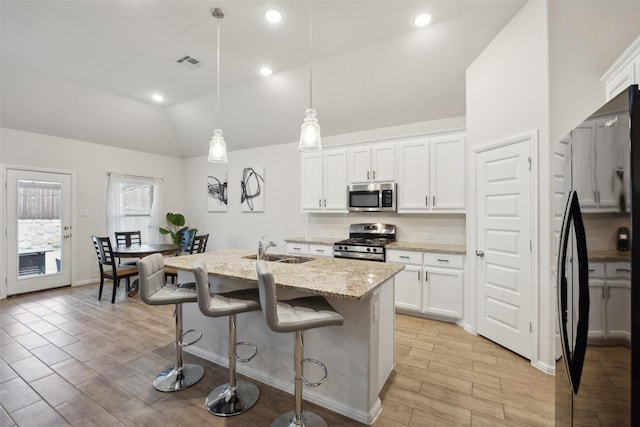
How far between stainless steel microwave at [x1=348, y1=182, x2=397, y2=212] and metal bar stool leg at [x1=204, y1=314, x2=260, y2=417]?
2.63m

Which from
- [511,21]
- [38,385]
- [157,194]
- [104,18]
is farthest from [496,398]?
[157,194]

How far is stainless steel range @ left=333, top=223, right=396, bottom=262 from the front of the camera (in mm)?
3750

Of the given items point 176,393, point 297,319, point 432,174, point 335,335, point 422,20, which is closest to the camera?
point 297,319

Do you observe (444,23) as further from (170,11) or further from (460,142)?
(170,11)

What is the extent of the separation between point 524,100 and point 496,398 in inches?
97.0

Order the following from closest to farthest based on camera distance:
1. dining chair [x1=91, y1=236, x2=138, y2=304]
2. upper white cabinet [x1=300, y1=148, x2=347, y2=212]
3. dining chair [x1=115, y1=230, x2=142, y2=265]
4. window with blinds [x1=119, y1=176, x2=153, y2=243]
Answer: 1. dining chair [x1=91, y1=236, x2=138, y2=304]
2. upper white cabinet [x1=300, y1=148, x2=347, y2=212]
3. dining chair [x1=115, y1=230, x2=142, y2=265]
4. window with blinds [x1=119, y1=176, x2=153, y2=243]

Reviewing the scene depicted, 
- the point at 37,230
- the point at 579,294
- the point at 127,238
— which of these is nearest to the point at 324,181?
the point at 579,294

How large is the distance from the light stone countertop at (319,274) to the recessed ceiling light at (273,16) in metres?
2.34

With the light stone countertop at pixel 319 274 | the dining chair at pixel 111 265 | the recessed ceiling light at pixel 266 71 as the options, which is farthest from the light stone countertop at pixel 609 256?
the dining chair at pixel 111 265

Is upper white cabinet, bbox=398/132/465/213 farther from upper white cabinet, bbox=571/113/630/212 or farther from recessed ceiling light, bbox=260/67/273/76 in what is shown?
upper white cabinet, bbox=571/113/630/212

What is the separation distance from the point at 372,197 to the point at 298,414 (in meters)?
2.96

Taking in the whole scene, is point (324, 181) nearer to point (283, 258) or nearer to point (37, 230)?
point (283, 258)

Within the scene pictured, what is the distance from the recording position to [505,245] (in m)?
2.71

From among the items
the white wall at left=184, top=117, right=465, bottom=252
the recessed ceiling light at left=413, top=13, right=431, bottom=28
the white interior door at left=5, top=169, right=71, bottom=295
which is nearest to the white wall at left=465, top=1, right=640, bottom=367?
the recessed ceiling light at left=413, top=13, right=431, bottom=28
